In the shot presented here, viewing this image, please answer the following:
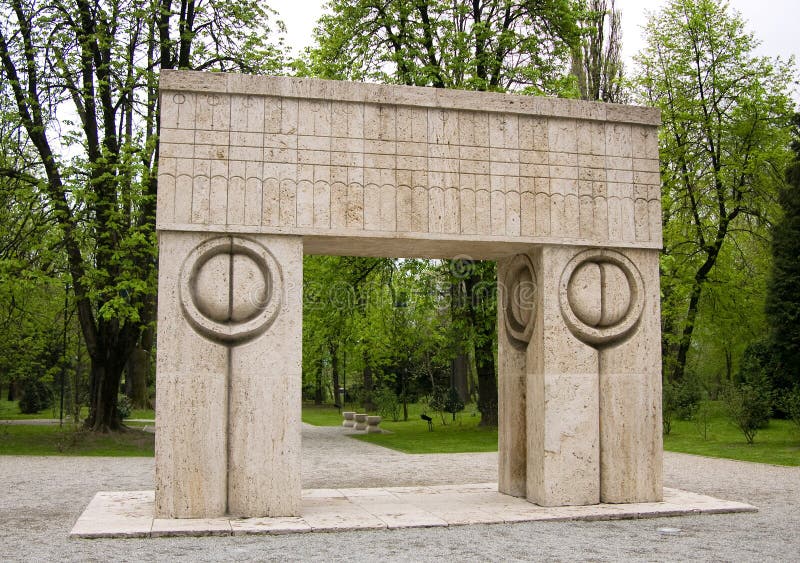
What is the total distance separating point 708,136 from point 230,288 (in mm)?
20556

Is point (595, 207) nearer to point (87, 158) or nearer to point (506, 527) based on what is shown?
point (506, 527)

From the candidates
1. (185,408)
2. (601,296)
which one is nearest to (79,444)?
(185,408)

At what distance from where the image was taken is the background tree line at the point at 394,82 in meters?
17.8

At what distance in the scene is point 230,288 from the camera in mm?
8555

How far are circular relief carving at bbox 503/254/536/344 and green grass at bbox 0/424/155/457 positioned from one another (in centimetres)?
1000

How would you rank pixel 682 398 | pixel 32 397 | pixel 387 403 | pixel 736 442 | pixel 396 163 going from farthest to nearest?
pixel 32 397, pixel 387 403, pixel 682 398, pixel 736 442, pixel 396 163

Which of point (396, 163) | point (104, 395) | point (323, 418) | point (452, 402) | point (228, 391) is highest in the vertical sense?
point (396, 163)

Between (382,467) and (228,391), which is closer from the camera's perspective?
(228,391)

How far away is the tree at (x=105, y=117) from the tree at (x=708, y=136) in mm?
13132

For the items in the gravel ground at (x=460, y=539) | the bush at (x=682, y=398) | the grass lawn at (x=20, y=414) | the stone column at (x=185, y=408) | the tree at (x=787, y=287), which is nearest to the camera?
the gravel ground at (x=460, y=539)

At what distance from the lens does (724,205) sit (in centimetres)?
2505

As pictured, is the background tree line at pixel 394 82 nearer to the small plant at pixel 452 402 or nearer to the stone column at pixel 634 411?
the small plant at pixel 452 402

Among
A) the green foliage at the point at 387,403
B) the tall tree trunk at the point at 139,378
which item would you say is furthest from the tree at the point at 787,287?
the tall tree trunk at the point at 139,378

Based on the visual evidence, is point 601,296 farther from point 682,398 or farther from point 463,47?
point 682,398
